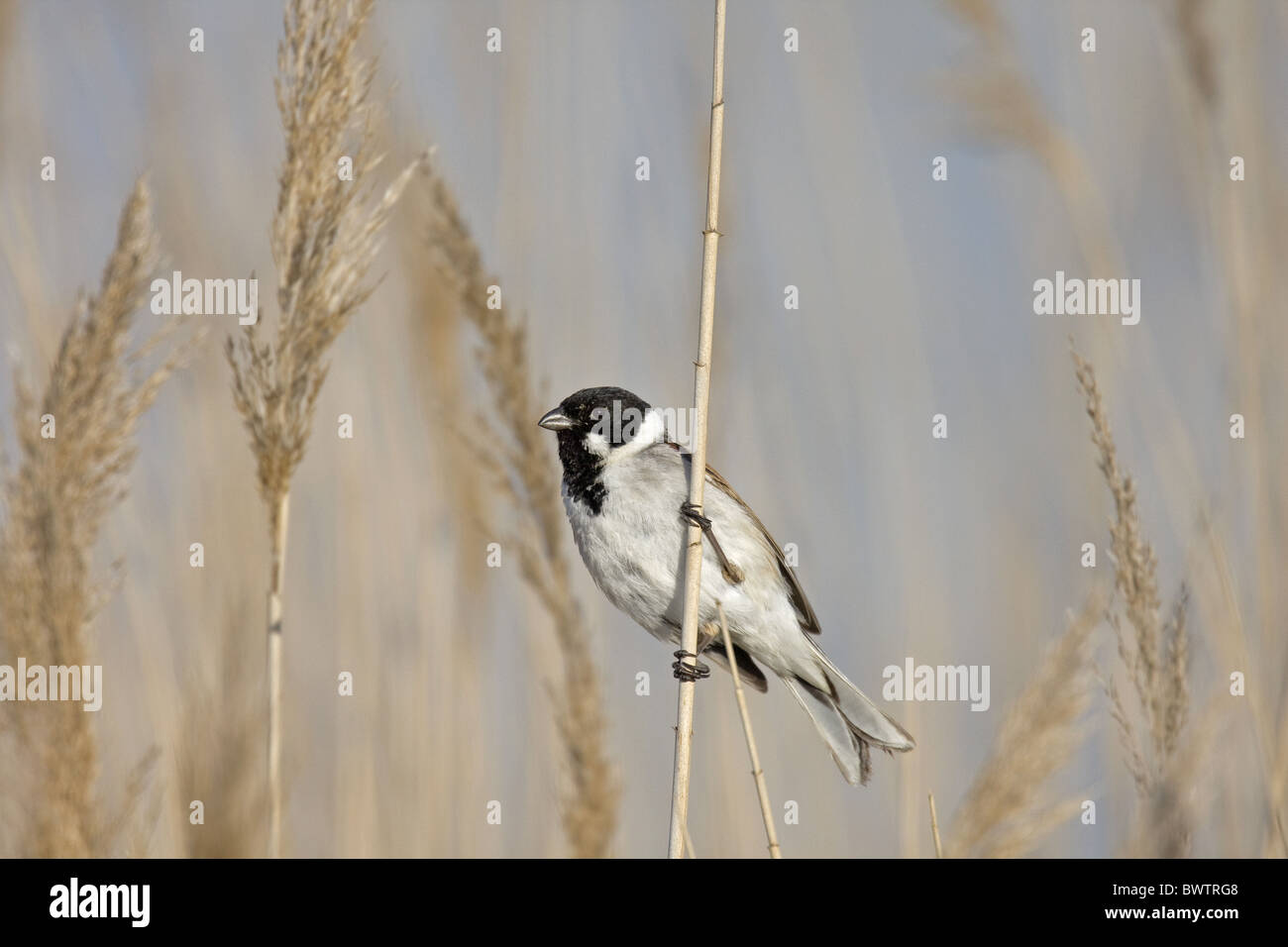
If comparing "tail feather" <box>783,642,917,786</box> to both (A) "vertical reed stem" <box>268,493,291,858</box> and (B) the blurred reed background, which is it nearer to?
(B) the blurred reed background

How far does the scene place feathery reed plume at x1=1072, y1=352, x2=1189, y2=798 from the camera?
1.99 meters

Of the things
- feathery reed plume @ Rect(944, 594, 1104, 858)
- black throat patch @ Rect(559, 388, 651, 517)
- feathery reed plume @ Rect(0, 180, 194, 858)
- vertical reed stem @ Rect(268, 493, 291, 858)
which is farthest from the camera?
Result: black throat patch @ Rect(559, 388, 651, 517)

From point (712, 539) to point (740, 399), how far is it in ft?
3.97

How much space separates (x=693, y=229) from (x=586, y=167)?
451 mm

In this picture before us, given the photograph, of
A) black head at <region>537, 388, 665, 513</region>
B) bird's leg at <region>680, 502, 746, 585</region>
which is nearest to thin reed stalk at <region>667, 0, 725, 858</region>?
bird's leg at <region>680, 502, 746, 585</region>

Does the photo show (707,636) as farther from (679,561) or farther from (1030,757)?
(1030,757)

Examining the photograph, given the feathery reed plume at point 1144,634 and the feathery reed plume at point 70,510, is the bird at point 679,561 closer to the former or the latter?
the feathery reed plume at point 1144,634

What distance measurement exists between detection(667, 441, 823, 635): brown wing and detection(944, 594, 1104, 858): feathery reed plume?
3.99ft

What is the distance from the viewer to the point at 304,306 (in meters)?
2.00

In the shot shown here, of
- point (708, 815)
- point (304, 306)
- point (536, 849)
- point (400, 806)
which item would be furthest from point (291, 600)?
point (304, 306)

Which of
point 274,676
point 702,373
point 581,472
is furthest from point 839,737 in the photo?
point 274,676

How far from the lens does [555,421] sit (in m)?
3.06

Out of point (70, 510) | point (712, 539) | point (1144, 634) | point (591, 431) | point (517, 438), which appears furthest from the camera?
point (591, 431)
